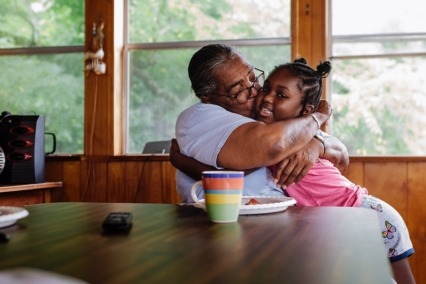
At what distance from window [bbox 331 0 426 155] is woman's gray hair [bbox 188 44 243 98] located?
4.23 ft

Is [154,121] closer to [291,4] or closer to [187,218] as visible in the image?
[291,4]

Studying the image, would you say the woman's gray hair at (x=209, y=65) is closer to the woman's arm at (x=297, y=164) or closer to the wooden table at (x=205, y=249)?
the woman's arm at (x=297, y=164)

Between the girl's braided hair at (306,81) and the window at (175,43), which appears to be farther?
the window at (175,43)

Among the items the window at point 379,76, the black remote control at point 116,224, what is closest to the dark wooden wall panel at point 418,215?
the window at point 379,76

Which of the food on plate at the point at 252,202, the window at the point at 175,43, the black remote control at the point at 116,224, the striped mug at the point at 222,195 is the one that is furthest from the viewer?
the window at the point at 175,43

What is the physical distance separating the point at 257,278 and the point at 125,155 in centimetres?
273

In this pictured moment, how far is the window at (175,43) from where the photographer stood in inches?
128

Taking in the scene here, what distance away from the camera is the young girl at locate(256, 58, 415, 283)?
1812 millimetres

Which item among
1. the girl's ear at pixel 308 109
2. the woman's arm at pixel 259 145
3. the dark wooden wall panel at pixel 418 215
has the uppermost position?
the girl's ear at pixel 308 109

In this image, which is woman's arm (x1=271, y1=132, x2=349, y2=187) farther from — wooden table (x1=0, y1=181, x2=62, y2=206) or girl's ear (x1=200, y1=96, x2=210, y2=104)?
wooden table (x1=0, y1=181, x2=62, y2=206)

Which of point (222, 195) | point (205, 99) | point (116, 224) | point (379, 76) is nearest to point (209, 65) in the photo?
point (205, 99)

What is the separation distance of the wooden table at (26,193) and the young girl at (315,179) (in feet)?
5.16

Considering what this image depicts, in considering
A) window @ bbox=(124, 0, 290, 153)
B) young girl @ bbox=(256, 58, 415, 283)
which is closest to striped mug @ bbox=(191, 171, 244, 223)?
young girl @ bbox=(256, 58, 415, 283)

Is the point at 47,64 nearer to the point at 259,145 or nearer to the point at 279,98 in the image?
the point at 279,98
